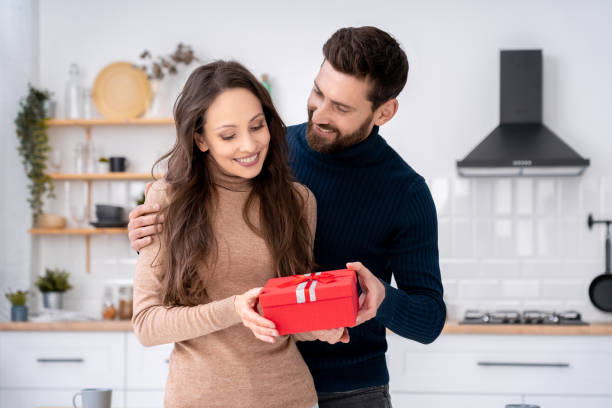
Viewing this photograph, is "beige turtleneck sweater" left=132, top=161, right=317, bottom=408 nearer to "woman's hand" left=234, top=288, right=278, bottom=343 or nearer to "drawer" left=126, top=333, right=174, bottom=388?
"woman's hand" left=234, top=288, right=278, bottom=343

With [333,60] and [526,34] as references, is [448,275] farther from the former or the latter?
[333,60]

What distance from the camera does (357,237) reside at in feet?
6.28

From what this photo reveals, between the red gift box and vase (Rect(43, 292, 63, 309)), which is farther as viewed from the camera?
vase (Rect(43, 292, 63, 309))

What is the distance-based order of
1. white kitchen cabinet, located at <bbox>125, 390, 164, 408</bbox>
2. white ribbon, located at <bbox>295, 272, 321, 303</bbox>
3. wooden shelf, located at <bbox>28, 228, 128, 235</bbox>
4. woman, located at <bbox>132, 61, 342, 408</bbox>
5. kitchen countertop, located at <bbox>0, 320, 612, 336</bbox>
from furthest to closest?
wooden shelf, located at <bbox>28, 228, 128, 235</bbox>, white kitchen cabinet, located at <bbox>125, 390, 164, 408</bbox>, kitchen countertop, located at <bbox>0, 320, 612, 336</bbox>, woman, located at <bbox>132, 61, 342, 408</bbox>, white ribbon, located at <bbox>295, 272, 321, 303</bbox>

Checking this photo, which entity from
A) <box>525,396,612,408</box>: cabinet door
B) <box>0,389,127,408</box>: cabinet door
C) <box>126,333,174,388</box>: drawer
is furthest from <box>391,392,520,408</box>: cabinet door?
<box>0,389,127,408</box>: cabinet door

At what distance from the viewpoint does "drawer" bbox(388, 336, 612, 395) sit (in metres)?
3.84

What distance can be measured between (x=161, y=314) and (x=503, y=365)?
282cm

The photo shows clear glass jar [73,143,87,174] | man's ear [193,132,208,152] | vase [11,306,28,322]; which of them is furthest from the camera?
clear glass jar [73,143,87,174]

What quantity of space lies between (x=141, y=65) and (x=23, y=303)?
1660mm

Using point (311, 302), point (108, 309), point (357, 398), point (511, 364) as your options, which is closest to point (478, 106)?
point (511, 364)

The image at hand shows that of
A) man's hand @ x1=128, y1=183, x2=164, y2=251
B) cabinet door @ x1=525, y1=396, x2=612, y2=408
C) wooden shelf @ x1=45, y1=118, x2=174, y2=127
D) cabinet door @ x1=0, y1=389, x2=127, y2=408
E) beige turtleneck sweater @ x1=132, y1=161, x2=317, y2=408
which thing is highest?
wooden shelf @ x1=45, y1=118, x2=174, y2=127

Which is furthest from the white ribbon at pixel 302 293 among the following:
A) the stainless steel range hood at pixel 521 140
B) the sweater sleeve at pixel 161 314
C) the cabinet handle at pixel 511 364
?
the stainless steel range hood at pixel 521 140

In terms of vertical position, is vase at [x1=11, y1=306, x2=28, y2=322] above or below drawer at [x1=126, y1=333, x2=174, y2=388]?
above

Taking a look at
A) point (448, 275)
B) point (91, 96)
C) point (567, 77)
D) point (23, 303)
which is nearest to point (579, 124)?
point (567, 77)
